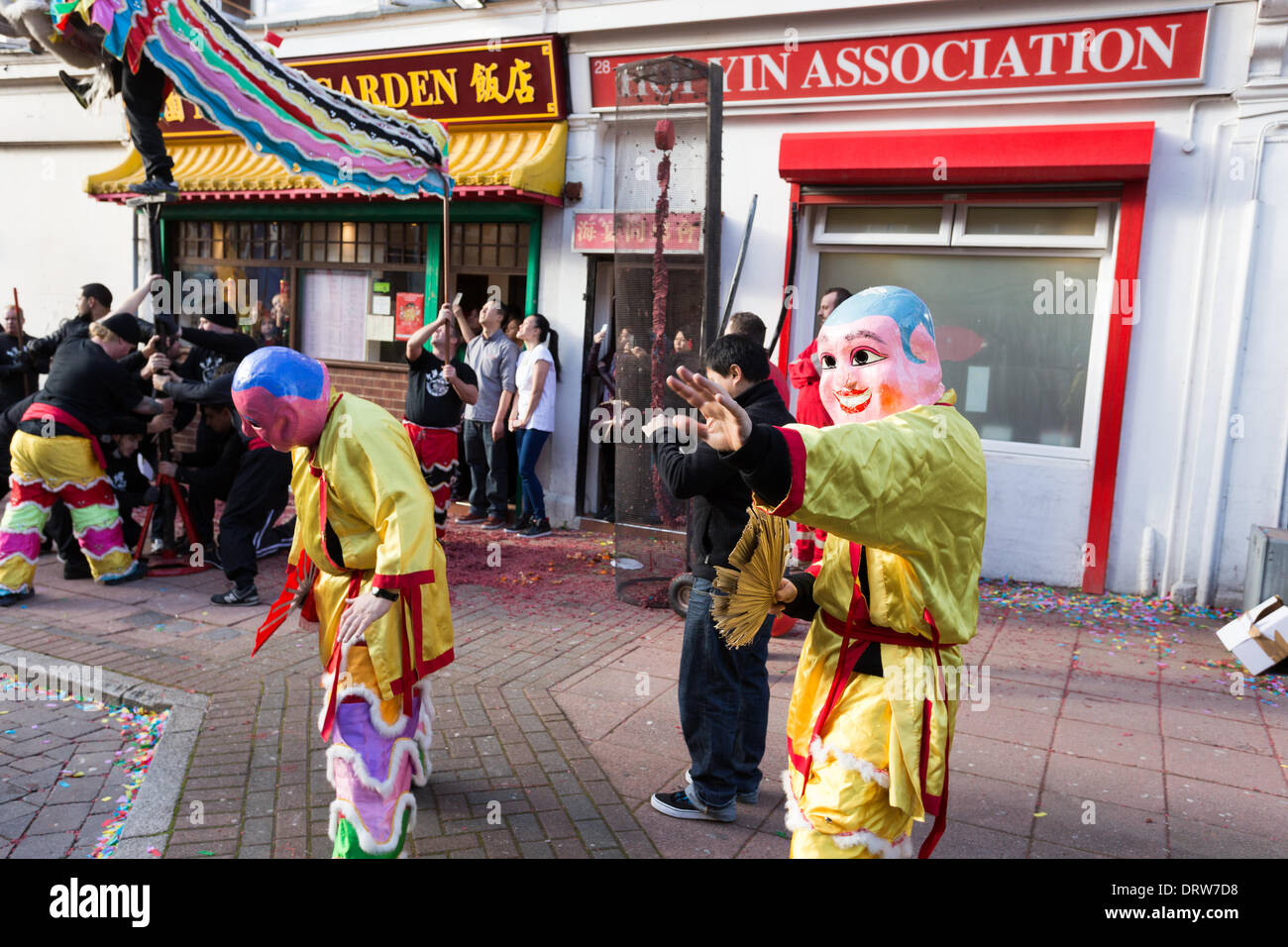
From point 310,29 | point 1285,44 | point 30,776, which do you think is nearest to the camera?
point 30,776

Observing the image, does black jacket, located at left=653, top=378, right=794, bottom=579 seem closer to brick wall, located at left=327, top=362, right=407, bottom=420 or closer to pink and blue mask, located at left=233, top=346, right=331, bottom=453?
pink and blue mask, located at left=233, top=346, right=331, bottom=453

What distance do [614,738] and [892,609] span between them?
2451 mm

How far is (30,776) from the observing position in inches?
158

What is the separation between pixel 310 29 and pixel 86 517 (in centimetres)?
649

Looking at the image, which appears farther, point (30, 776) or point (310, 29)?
point (310, 29)

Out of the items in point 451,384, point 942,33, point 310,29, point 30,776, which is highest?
point 310,29

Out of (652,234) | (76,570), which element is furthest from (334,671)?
(76,570)

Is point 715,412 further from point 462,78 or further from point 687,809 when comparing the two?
point 462,78

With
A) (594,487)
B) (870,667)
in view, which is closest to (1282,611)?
(870,667)

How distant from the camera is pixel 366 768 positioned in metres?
3.02

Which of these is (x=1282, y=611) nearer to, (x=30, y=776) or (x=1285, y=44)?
(x=1285, y=44)

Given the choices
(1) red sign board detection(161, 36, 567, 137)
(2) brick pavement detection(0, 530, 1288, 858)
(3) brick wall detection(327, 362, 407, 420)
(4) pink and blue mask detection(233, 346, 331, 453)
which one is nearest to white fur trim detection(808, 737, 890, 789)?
(2) brick pavement detection(0, 530, 1288, 858)

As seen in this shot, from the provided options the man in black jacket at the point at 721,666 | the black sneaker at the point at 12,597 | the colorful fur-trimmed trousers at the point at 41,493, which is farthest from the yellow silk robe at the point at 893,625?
the black sneaker at the point at 12,597

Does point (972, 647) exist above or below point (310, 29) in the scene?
below
